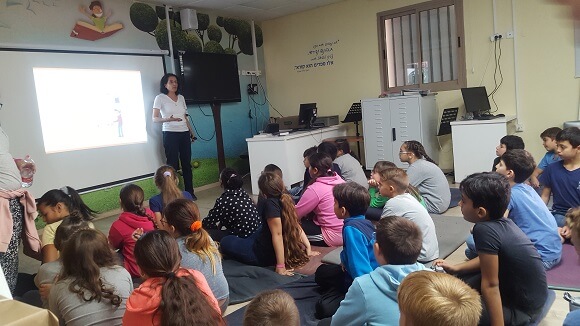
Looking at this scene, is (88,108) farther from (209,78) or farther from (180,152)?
(209,78)

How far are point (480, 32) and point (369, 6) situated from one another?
1.64 metres

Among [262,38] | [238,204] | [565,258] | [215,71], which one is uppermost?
[262,38]

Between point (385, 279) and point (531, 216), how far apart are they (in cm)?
143

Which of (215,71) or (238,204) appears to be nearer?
(238,204)

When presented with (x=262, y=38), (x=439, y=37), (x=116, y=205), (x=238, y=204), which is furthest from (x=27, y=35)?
(x=439, y=37)

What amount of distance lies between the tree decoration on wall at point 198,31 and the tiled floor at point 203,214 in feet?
6.77

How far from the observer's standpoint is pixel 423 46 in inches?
255

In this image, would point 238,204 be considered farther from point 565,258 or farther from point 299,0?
point 299,0

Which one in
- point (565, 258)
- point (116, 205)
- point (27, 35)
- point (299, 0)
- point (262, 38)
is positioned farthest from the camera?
point (262, 38)

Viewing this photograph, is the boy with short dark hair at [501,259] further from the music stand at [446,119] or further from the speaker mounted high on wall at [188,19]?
the speaker mounted high on wall at [188,19]

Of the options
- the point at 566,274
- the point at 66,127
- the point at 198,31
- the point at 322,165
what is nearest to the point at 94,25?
the point at 66,127

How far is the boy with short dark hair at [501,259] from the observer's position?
1944 millimetres

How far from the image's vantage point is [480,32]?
6.01 metres

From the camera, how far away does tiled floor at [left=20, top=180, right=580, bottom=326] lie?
2309mm
